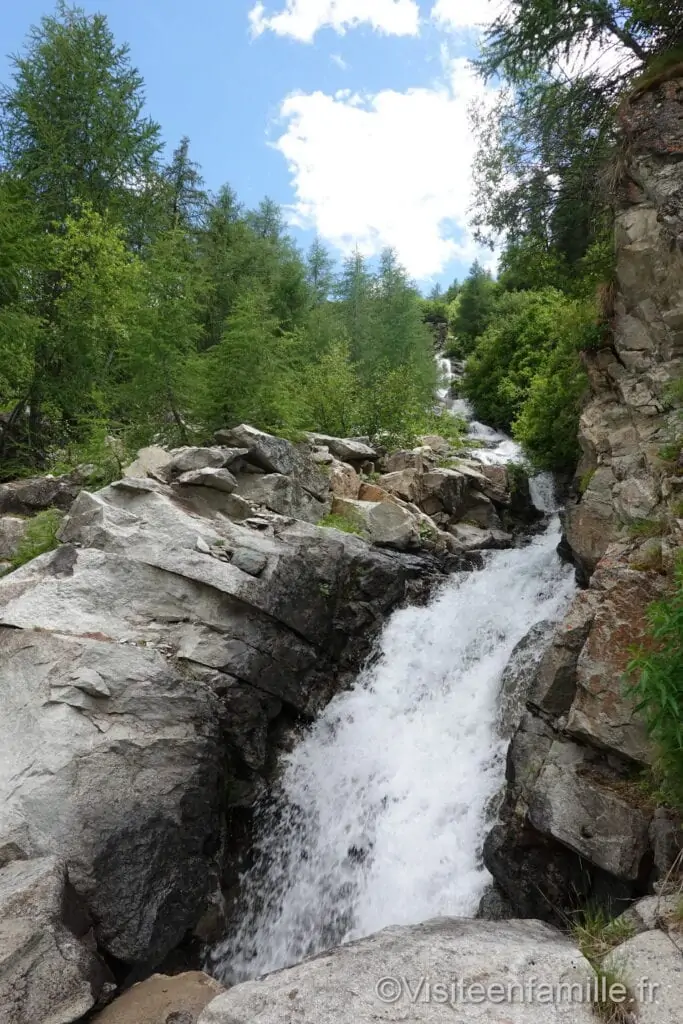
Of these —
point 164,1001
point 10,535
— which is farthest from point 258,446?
point 164,1001

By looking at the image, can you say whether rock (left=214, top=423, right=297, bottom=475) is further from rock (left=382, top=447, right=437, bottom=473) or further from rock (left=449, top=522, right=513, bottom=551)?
rock (left=449, top=522, right=513, bottom=551)

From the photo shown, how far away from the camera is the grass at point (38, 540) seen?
970 centimetres

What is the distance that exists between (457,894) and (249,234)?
26146mm

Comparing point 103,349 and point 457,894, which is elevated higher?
point 103,349

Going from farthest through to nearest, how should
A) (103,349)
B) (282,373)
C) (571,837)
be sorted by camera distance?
1. (103,349)
2. (282,373)
3. (571,837)

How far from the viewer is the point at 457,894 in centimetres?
693

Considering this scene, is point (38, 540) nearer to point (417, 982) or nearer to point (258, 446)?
point (258, 446)

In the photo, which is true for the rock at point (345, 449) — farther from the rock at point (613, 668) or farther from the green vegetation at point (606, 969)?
the green vegetation at point (606, 969)

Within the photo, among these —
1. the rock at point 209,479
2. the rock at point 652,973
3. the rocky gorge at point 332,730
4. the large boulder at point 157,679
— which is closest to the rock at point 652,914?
the rocky gorge at point 332,730

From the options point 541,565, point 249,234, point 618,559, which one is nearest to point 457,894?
point 618,559

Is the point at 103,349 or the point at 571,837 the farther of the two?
the point at 103,349

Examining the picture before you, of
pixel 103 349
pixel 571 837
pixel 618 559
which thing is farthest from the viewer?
pixel 103 349

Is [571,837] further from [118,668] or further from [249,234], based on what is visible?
[249,234]

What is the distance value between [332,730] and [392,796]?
5.20ft
